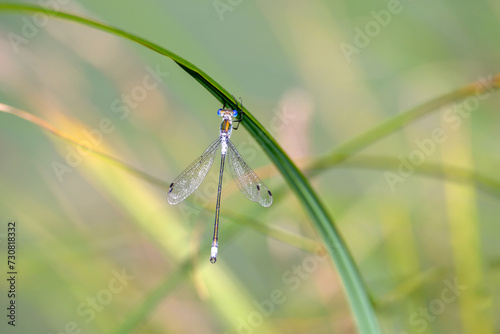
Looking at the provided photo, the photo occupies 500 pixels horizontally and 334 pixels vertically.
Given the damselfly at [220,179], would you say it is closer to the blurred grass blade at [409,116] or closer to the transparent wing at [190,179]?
the transparent wing at [190,179]

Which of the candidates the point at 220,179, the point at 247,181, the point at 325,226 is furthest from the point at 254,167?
the point at 325,226

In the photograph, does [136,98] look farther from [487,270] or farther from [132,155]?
[487,270]

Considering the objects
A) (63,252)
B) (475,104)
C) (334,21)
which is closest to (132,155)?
(63,252)

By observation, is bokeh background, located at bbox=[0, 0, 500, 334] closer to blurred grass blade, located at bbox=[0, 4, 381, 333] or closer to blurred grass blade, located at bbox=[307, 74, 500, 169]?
blurred grass blade, located at bbox=[307, 74, 500, 169]

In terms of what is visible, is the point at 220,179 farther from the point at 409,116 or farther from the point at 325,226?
the point at 325,226

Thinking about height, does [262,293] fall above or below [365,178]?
below

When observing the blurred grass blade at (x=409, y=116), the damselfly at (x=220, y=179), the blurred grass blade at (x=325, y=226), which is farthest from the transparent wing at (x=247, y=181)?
the blurred grass blade at (x=325, y=226)

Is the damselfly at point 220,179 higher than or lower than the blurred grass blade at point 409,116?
higher
